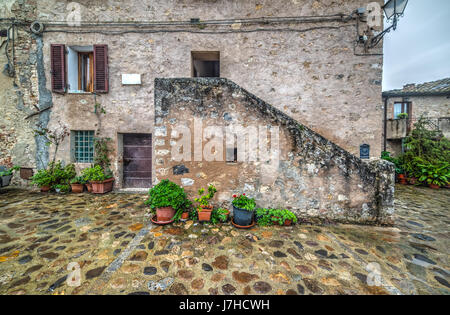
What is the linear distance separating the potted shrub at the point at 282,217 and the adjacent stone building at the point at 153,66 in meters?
3.31

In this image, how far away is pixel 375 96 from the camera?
5.35 meters

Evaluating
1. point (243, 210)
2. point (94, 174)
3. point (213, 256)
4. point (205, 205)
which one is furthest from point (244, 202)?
point (94, 174)

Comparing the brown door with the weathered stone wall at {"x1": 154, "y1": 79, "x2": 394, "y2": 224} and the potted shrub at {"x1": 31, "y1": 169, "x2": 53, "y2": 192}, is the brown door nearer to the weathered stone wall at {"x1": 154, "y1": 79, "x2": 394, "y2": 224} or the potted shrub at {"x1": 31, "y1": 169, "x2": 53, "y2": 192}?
the potted shrub at {"x1": 31, "y1": 169, "x2": 53, "y2": 192}

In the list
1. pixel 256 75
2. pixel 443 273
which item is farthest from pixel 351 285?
pixel 256 75

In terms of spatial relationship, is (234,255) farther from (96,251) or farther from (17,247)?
(17,247)

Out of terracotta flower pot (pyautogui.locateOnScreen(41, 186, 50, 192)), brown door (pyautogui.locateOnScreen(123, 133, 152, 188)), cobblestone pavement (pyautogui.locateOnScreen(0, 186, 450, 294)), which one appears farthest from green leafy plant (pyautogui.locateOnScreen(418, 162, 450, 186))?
terracotta flower pot (pyautogui.locateOnScreen(41, 186, 50, 192))

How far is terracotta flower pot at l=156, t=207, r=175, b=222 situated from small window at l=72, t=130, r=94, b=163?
4.55 meters

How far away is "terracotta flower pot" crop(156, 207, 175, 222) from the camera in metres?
3.30

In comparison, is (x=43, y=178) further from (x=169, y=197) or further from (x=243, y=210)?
(x=243, y=210)

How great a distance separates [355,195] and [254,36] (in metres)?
5.67

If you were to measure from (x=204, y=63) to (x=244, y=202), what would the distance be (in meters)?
6.68

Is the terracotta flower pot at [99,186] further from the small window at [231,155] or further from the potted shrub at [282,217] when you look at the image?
the potted shrub at [282,217]

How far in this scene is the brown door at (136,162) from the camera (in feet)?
19.7

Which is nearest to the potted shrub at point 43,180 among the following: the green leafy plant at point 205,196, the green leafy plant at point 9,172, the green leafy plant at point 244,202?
the green leafy plant at point 9,172
